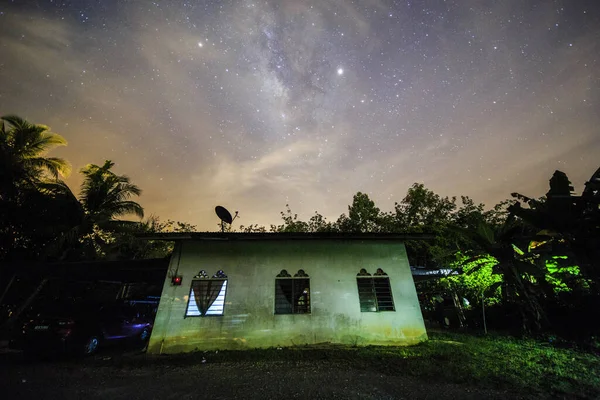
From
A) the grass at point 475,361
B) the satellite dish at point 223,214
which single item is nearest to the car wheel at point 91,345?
the grass at point 475,361

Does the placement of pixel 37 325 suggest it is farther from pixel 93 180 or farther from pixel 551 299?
pixel 551 299

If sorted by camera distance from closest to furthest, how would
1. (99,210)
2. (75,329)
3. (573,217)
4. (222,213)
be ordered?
(573,217)
(75,329)
(222,213)
(99,210)

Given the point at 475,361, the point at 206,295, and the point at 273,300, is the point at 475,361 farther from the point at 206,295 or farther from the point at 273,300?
the point at 206,295

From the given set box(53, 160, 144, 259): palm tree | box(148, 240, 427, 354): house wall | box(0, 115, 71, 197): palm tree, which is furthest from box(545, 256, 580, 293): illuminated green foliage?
box(0, 115, 71, 197): palm tree

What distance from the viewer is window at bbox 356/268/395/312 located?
895 centimetres

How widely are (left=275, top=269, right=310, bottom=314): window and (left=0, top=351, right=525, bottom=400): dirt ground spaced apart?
2.02m

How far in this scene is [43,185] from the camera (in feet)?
46.9

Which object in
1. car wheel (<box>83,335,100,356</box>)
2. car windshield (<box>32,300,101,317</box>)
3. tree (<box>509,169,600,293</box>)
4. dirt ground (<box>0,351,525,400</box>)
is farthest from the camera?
car wheel (<box>83,335,100,356</box>)

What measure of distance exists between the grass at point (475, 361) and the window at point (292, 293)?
120 centimetres

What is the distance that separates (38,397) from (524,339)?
551 inches

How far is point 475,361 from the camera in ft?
21.7

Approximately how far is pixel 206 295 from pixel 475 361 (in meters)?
8.24

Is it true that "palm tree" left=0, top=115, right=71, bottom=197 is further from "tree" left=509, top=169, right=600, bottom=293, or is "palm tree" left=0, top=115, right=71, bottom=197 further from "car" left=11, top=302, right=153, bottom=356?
"tree" left=509, top=169, right=600, bottom=293

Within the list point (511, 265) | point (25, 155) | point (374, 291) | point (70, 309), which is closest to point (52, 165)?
point (25, 155)
